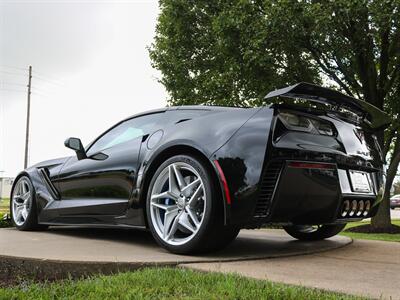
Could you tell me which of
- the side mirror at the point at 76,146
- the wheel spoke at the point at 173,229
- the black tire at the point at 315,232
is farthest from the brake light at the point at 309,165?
the side mirror at the point at 76,146

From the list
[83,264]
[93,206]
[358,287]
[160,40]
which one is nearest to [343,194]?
[358,287]

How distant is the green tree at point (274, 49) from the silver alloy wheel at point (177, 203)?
22.9ft

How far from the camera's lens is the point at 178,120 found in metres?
4.12

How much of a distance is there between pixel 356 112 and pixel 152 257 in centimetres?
221

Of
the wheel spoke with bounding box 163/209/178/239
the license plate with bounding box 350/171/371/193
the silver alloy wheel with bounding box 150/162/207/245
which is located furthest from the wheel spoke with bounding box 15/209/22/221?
the license plate with bounding box 350/171/371/193

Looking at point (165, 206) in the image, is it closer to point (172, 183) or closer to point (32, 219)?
point (172, 183)

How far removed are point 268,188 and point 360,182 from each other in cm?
98

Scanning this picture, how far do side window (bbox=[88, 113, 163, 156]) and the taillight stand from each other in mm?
1416

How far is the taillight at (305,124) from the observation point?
11.1ft

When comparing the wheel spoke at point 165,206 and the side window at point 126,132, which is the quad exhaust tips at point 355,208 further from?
the side window at point 126,132

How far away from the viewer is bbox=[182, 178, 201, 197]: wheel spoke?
3439 millimetres

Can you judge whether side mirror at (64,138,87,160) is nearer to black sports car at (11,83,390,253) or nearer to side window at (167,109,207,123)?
black sports car at (11,83,390,253)

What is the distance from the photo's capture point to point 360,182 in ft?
12.3

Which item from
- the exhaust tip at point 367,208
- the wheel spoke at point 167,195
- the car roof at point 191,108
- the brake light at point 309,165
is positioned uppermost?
the car roof at point 191,108
